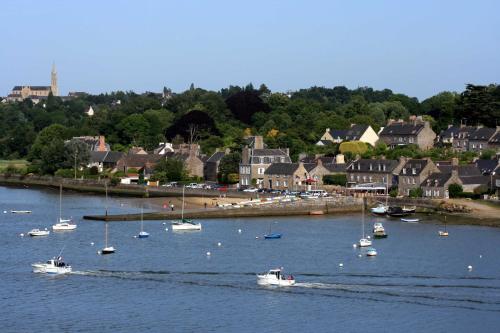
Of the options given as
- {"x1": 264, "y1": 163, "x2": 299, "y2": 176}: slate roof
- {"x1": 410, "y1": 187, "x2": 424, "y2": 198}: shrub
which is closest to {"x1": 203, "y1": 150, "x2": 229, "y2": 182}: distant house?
{"x1": 264, "y1": 163, "x2": 299, "y2": 176}: slate roof

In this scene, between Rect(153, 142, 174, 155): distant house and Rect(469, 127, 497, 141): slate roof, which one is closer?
Rect(469, 127, 497, 141): slate roof

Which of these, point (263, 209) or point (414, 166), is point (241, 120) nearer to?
point (414, 166)

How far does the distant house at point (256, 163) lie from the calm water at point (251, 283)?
76.7ft

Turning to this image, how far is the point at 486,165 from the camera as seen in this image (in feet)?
260

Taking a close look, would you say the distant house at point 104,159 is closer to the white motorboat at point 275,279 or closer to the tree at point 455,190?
the tree at point 455,190

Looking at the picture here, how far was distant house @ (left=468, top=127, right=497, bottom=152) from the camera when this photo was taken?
306 ft

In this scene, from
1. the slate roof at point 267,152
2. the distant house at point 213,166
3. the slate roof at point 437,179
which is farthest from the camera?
the distant house at point 213,166

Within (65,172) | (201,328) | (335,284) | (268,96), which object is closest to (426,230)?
(335,284)

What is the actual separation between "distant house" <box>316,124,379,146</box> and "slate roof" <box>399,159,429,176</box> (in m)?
22.2

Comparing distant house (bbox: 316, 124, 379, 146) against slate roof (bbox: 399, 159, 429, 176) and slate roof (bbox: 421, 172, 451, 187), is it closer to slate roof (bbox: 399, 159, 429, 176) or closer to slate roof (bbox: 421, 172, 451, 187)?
slate roof (bbox: 399, 159, 429, 176)

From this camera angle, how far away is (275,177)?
87.2 meters

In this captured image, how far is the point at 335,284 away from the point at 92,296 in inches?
407

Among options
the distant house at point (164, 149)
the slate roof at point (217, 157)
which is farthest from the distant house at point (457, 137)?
the distant house at point (164, 149)

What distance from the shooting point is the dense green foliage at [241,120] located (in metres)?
103
